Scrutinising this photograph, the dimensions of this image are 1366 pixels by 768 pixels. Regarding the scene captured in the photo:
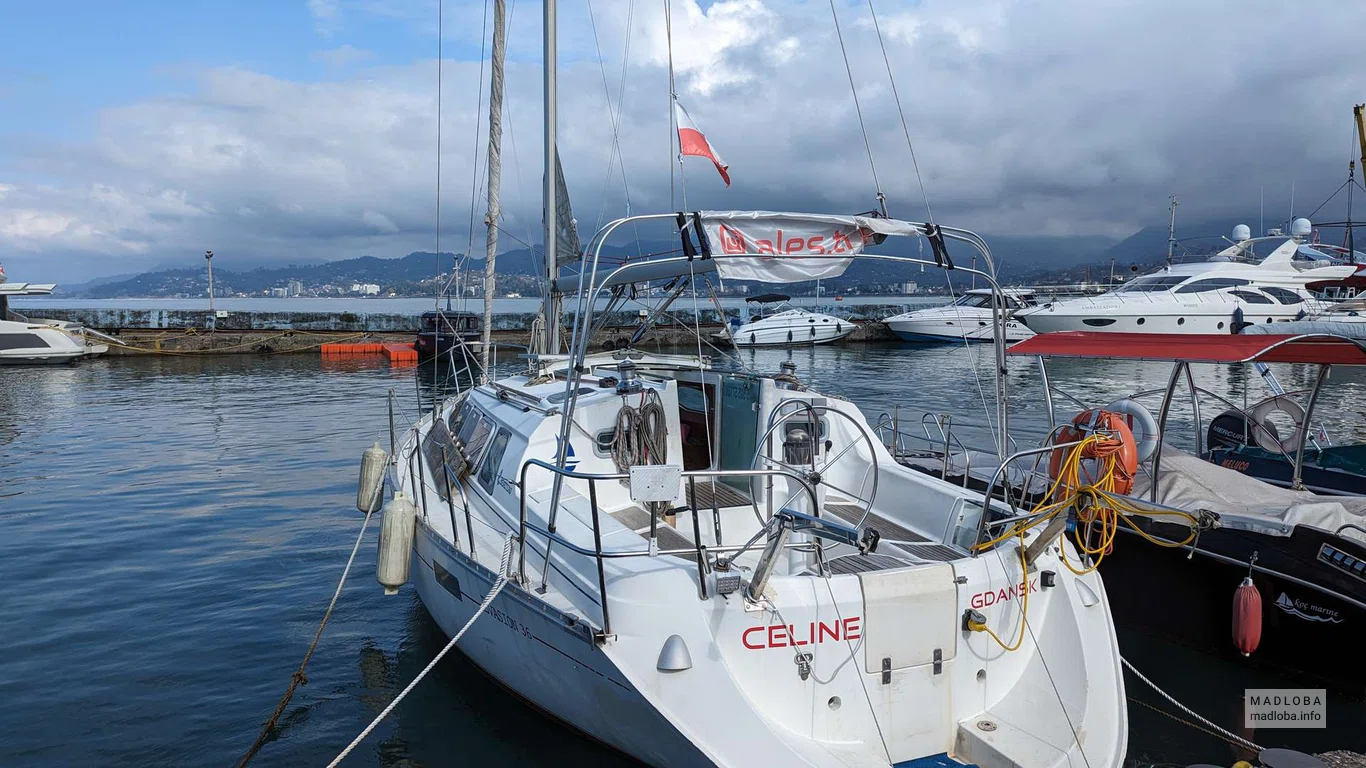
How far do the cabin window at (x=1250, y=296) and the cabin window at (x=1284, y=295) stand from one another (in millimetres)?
373

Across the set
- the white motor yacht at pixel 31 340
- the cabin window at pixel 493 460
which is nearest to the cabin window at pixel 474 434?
the cabin window at pixel 493 460

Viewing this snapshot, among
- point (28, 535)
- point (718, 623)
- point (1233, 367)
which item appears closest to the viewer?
point (718, 623)

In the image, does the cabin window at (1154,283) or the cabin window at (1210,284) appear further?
the cabin window at (1154,283)

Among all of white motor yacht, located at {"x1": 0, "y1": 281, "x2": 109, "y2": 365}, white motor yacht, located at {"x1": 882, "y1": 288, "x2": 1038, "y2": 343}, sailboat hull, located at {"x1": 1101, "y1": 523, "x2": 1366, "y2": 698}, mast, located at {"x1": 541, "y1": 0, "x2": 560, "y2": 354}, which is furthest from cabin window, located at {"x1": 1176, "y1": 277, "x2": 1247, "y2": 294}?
white motor yacht, located at {"x1": 0, "y1": 281, "x2": 109, "y2": 365}

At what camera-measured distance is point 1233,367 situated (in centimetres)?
3319

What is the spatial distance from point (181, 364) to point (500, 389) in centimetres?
3069

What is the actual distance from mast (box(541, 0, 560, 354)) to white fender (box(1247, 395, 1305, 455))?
370 inches

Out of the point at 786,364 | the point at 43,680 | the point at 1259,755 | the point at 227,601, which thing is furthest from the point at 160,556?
the point at 1259,755

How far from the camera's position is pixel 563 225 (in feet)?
36.0

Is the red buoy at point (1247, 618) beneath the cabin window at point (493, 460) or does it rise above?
beneath

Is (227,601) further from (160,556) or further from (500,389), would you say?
(500,389)

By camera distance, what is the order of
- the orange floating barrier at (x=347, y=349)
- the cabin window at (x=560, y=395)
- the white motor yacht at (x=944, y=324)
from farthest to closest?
the white motor yacht at (x=944, y=324) → the orange floating barrier at (x=347, y=349) → the cabin window at (x=560, y=395)

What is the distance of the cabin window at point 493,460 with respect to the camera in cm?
749

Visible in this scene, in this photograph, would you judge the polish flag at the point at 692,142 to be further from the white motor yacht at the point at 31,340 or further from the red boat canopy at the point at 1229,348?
the white motor yacht at the point at 31,340
